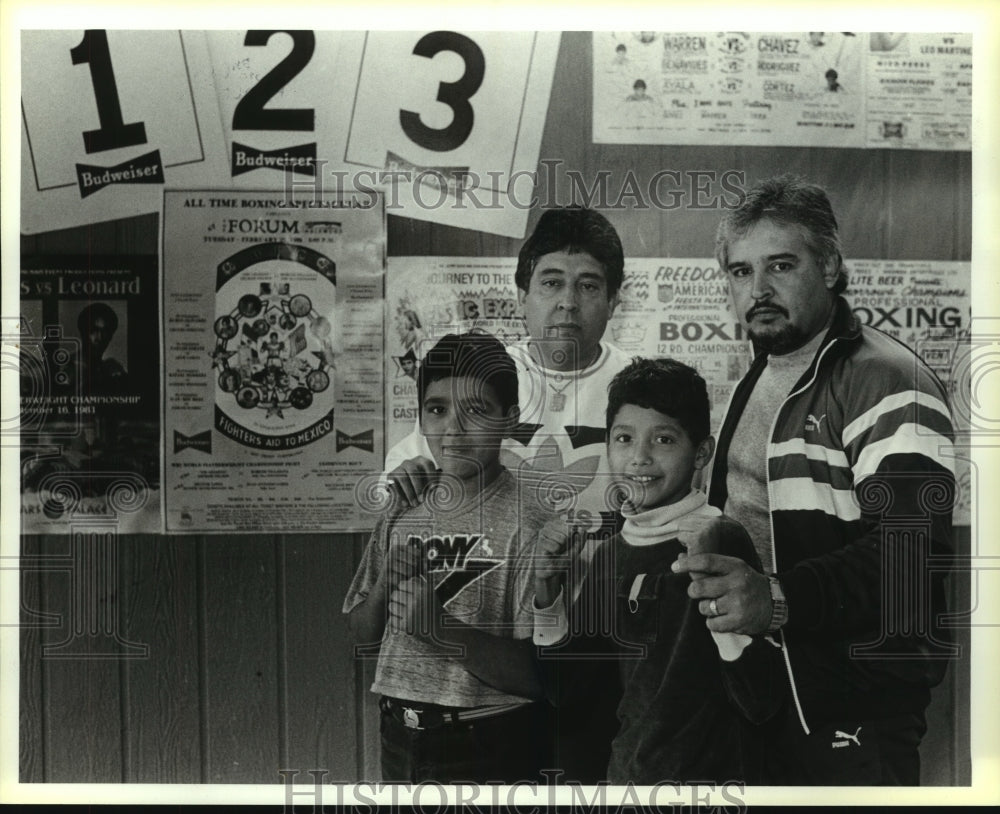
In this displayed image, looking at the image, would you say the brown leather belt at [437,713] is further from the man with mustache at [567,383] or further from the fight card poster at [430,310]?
the fight card poster at [430,310]

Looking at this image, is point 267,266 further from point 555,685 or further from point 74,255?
point 555,685

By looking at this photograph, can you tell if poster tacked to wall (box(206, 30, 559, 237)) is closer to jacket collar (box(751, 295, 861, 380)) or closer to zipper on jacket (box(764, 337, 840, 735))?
jacket collar (box(751, 295, 861, 380))

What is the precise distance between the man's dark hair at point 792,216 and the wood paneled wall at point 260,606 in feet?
0.11

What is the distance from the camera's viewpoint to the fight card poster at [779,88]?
295 cm

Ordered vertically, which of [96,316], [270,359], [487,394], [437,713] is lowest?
[437,713]

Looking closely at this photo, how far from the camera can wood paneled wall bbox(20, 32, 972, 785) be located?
2.95 m

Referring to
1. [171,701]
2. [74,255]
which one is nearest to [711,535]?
[171,701]

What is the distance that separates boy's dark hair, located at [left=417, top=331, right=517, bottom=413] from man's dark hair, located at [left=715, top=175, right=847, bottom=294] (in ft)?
2.24

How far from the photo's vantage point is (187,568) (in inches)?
116

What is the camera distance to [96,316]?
9.58 feet

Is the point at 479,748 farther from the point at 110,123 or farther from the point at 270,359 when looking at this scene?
the point at 110,123

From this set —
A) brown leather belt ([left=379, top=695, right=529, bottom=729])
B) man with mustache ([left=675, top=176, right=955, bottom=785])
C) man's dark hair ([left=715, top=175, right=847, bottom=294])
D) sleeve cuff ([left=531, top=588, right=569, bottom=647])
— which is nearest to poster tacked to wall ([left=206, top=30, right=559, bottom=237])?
man's dark hair ([left=715, top=175, right=847, bottom=294])

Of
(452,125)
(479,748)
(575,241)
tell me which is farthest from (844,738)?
(452,125)

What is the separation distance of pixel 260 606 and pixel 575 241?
54.0 inches
